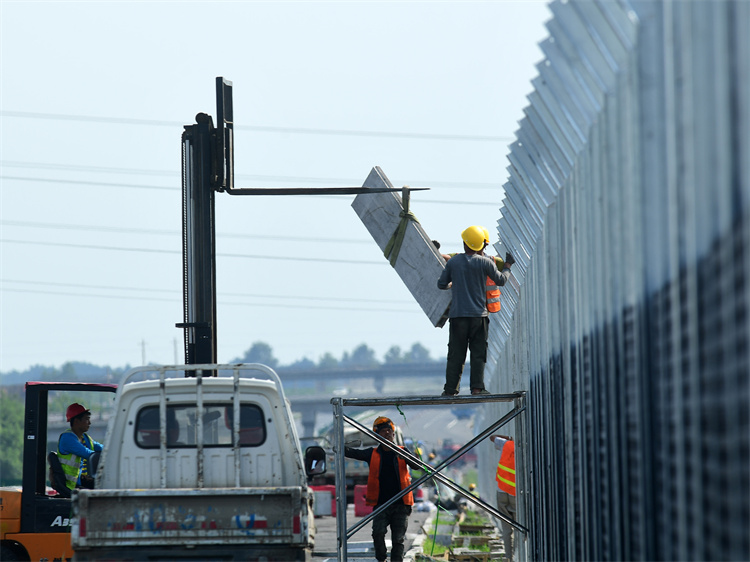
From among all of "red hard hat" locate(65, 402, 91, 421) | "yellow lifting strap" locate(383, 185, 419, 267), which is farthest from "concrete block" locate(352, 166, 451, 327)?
"red hard hat" locate(65, 402, 91, 421)

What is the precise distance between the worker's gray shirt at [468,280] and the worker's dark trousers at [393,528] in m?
2.63

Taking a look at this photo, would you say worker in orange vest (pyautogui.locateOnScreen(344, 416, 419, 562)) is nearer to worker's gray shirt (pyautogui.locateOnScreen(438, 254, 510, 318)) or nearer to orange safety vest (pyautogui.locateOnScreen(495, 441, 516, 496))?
orange safety vest (pyautogui.locateOnScreen(495, 441, 516, 496))

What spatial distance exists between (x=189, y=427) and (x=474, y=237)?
335 centimetres

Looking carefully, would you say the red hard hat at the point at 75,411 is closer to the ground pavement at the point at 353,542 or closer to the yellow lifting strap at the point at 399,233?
the yellow lifting strap at the point at 399,233

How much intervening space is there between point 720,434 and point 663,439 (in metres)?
0.78

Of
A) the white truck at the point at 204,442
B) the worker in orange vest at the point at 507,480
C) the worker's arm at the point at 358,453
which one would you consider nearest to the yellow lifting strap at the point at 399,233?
the worker's arm at the point at 358,453

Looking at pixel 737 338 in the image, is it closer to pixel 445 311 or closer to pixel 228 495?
pixel 228 495

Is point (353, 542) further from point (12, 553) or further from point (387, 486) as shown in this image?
point (12, 553)

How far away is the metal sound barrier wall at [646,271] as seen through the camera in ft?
11.3

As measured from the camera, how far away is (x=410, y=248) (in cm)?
1120

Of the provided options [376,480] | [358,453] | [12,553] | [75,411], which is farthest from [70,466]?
[376,480]

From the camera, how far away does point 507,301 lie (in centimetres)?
1310

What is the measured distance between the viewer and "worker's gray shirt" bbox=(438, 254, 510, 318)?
32.6 feet

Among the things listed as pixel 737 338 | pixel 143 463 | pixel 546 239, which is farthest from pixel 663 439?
pixel 143 463
